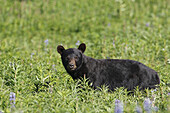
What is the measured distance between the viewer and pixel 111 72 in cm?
666

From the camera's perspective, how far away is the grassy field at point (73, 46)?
5090 millimetres

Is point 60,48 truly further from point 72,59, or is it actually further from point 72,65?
point 72,65

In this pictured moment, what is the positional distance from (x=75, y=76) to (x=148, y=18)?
27.5 feet

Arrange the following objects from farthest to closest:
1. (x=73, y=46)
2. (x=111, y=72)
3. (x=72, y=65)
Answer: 1. (x=73, y=46)
2. (x=111, y=72)
3. (x=72, y=65)

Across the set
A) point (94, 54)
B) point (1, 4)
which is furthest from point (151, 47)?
point (1, 4)

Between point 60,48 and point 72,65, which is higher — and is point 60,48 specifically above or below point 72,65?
above

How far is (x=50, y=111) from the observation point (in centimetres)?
480

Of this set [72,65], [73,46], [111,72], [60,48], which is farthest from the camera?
[73,46]

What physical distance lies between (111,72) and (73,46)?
4184mm

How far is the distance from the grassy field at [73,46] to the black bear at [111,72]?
220mm

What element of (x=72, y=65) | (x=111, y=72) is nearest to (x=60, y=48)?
(x=72, y=65)

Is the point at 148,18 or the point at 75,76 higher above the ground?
the point at 148,18

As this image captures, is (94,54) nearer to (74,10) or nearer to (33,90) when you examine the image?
(33,90)

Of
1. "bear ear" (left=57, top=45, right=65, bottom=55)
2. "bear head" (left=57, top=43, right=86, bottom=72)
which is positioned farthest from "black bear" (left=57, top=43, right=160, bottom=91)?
"bear ear" (left=57, top=45, right=65, bottom=55)
